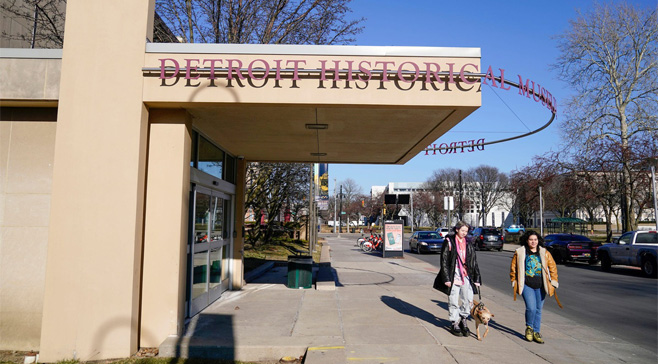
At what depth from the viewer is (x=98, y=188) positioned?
20.1 feet

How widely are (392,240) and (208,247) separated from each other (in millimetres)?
16465

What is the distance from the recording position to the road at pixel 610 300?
318 inches

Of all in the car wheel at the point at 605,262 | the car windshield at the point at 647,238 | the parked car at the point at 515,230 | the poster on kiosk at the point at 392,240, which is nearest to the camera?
the car windshield at the point at 647,238

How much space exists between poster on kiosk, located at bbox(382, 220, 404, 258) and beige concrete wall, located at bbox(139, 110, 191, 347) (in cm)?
1818

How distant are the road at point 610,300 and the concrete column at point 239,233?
730 centimetres

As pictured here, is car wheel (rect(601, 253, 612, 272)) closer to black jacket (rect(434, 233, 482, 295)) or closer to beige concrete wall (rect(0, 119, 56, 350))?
black jacket (rect(434, 233, 482, 295))

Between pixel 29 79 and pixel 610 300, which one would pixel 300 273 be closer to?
pixel 29 79

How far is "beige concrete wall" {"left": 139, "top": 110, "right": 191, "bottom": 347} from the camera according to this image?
6445 millimetres

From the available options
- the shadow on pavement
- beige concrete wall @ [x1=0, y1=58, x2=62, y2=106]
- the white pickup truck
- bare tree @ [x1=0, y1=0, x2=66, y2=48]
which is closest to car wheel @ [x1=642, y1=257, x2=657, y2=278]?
the white pickup truck

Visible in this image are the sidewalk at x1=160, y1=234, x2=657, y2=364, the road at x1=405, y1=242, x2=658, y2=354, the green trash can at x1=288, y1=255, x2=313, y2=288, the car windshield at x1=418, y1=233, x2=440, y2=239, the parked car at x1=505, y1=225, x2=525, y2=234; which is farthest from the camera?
the parked car at x1=505, y1=225, x2=525, y2=234

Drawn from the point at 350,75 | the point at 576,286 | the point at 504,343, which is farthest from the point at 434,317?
the point at 576,286

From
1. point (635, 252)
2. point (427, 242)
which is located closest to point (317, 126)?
point (635, 252)

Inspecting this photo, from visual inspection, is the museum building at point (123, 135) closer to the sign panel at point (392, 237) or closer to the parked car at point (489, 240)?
the sign panel at point (392, 237)

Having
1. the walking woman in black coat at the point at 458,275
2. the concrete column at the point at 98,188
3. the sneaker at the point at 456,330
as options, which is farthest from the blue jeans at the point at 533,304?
the concrete column at the point at 98,188
